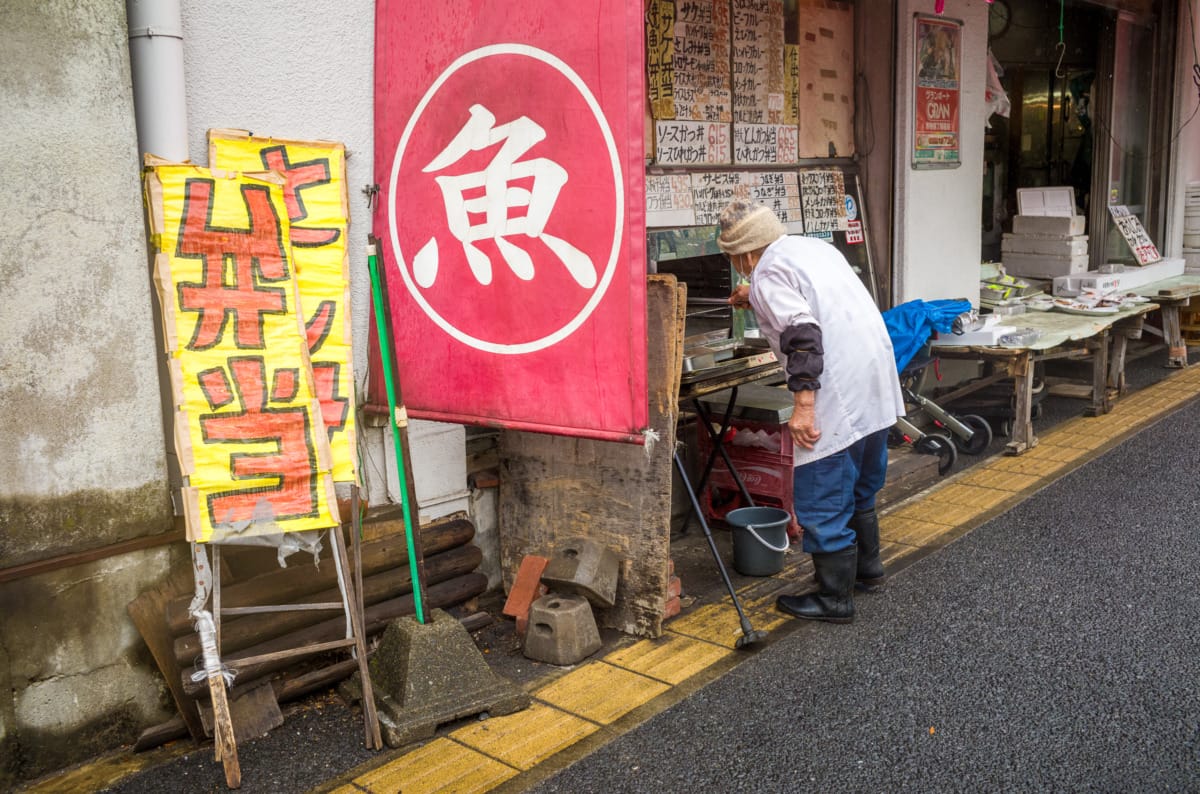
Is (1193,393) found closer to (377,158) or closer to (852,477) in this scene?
(852,477)

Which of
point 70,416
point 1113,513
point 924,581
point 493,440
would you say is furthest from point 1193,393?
point 70,416

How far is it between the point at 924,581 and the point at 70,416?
4338 millimetres

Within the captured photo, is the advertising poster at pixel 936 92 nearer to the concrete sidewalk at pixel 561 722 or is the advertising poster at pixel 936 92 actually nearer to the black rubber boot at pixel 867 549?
the concrete sidewalk at pixel 561 722

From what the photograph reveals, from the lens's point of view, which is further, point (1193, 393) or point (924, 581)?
point (1193, 393)

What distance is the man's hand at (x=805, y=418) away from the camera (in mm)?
5199

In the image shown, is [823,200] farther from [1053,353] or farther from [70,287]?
[70,287]

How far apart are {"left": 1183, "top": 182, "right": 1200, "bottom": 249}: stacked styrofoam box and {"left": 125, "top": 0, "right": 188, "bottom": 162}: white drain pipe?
12.7 m

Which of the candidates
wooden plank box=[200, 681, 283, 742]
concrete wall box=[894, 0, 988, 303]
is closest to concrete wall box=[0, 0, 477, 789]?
wooden plank box=[200, 681, 283, 742]

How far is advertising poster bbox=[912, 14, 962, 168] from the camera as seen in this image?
8.52m

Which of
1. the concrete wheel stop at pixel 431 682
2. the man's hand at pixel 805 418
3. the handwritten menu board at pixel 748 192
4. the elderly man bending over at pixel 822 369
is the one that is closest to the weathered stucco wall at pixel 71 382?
the concrete wheel stop at pixel 431 682

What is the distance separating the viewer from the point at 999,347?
822cm

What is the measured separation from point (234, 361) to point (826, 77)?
222 inches

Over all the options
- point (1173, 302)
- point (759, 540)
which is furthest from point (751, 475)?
point (1173, 302)

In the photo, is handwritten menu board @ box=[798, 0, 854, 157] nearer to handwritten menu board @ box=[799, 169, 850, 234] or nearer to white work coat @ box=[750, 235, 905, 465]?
handwritten menu board @ box=[799, 169, 850, 234]
